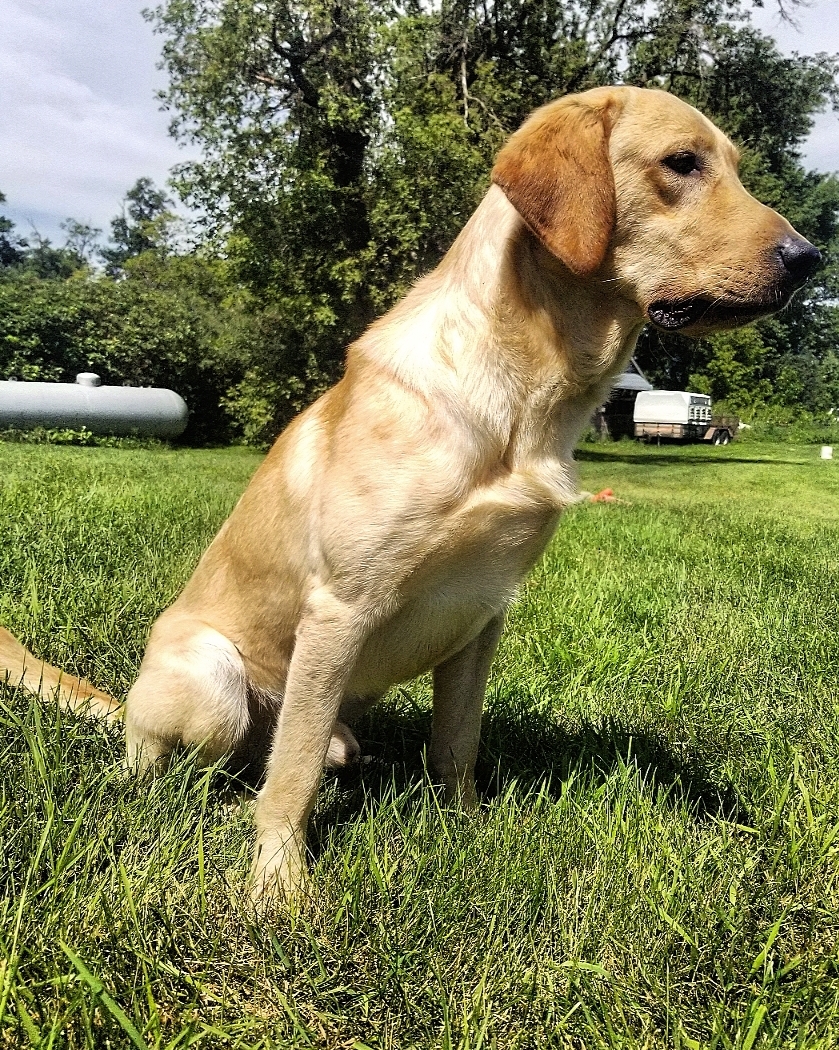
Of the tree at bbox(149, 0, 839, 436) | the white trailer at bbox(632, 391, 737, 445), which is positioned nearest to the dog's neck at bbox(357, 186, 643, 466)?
the tree at bbox(149, 0, 839, 436)

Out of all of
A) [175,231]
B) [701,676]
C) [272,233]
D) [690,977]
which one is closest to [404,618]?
[690,977]

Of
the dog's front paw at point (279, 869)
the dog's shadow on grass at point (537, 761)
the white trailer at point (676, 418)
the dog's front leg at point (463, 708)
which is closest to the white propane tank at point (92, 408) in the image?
the dog's shadow on grass at point (537, 761)

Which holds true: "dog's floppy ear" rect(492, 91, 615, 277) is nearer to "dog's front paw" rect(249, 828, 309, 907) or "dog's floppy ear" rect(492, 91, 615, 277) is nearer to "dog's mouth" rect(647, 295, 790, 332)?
"dog's mouth" rect(647, 295, 790, 332)

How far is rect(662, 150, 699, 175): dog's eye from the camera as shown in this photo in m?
2.02

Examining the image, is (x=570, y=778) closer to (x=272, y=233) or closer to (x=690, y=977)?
(x=690, y=977)

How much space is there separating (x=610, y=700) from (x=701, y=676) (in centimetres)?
41

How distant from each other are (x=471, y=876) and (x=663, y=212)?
1678mm

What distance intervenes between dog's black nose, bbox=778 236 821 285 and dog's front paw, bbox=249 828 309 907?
1831 millimetres

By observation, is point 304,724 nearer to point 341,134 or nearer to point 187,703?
point 187,703

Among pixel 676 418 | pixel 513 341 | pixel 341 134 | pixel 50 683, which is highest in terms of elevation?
pixel 341 134

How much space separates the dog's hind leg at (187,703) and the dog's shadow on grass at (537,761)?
381 mm

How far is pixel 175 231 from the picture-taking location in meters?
47.3

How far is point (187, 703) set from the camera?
211 cm

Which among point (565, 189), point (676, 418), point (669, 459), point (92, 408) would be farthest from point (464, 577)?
point (676, 418)
